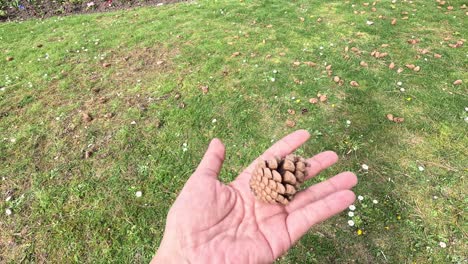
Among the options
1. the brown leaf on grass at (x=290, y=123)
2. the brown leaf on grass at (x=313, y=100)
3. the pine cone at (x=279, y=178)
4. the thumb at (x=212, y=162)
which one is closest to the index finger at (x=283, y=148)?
the thumb at (x=212, y=162)

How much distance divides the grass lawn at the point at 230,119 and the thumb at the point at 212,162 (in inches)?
60.0

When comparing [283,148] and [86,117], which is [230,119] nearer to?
[283,148]

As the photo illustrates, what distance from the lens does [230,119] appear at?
6.30 meters

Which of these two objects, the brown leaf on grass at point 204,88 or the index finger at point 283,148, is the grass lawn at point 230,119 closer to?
the brown leaf on grass at point 204,88

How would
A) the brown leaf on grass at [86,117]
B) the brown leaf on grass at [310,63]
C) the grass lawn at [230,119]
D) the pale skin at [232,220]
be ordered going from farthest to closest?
the brown leaf on grass at [310,63], the brown leaf on grass at [86,117], the grass lawn at [230,119], the pale skin at [232,220]

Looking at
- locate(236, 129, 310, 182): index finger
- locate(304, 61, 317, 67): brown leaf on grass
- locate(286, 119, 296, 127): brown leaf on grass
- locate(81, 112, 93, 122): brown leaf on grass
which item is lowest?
locate(286, 119, 296, 127): brown leaf on grass

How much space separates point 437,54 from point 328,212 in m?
5.93

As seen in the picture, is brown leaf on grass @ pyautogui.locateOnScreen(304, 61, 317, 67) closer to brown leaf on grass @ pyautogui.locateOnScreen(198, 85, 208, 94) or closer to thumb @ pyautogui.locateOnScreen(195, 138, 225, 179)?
brown leaf on grass @ pyautogui.locateOnScreen(198, 85, 208, 94)

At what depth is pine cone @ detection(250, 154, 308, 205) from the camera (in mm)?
3361

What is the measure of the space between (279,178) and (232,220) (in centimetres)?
68

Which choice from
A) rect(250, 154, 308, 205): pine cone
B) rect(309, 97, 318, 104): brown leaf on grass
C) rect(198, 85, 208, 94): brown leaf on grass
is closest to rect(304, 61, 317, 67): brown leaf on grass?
rect(309, 97, 318, 104): brown leaf on grass

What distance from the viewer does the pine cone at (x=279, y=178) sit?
11.0 ft

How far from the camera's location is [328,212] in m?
3.48

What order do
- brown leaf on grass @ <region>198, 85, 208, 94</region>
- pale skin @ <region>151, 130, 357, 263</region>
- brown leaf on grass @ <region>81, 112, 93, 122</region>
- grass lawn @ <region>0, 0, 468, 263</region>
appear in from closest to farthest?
pale skin @ <region>151, 130, 357, 263</region>
grass lawn @ <region>0, 0, 468, 263</region>
brown leaf on grass @ <region>81, 112, 93, 122</region>
brown leaf on grass @ <region>198, 85, 208, 94</region>
